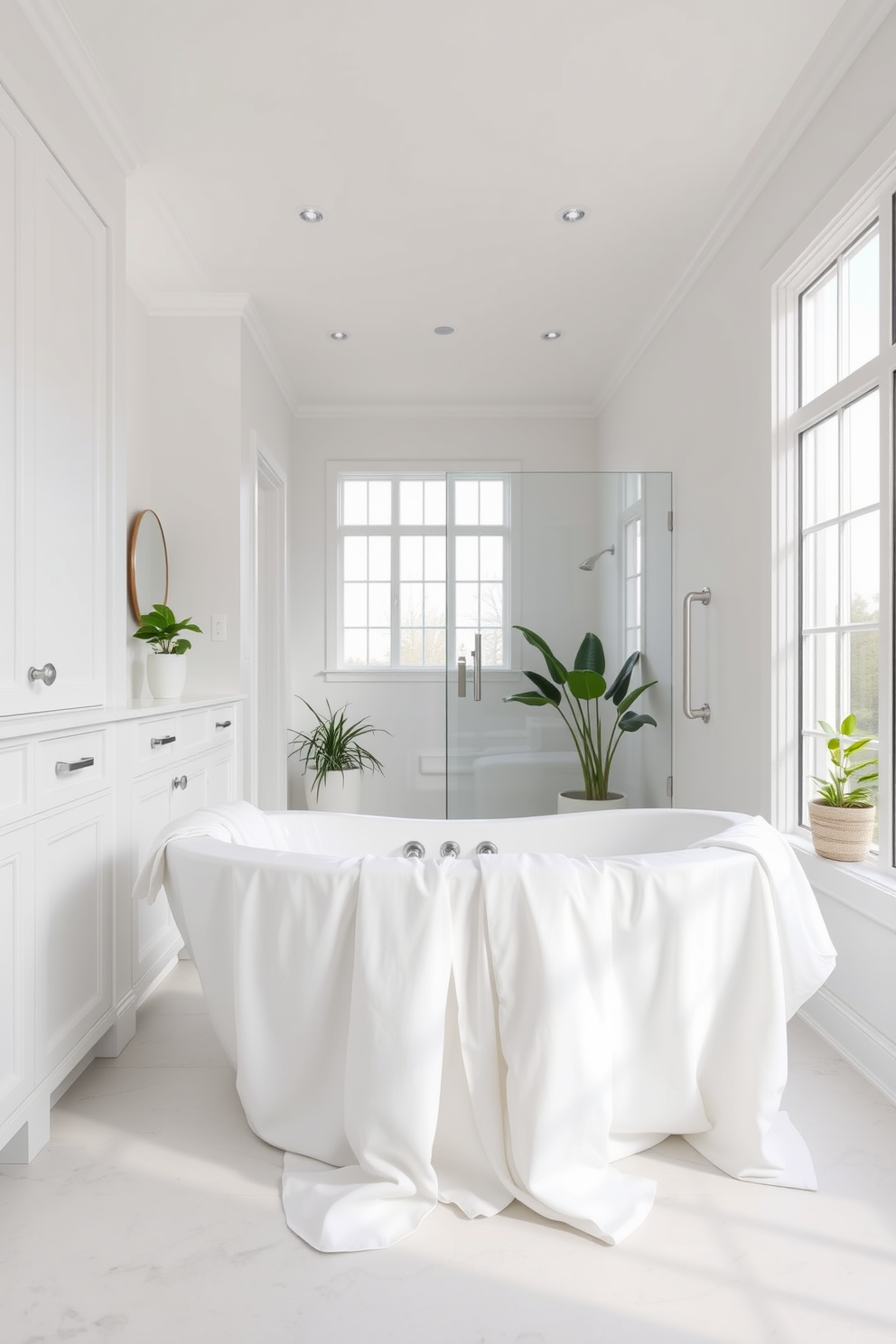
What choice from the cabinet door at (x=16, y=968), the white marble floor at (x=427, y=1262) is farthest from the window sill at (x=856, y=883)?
the cabinet door at (x=16, y=968)

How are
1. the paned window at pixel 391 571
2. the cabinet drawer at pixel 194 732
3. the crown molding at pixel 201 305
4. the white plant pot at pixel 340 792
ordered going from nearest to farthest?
the cabinet drawer at pixel 194 732
the crown molding at pixel 201 305
the white plant pot at pixel 340 792
the paned window at pixel 391 571

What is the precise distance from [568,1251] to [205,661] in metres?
2.69

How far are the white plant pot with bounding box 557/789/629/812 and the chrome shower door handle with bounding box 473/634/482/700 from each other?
0.58m

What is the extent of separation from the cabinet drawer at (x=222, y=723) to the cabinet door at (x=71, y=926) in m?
0.98

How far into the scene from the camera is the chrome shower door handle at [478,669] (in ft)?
12.0

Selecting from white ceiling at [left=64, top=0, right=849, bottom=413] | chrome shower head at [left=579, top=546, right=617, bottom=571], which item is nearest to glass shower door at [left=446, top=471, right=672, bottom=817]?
chrome shower head at [left=579, top=546, right=617, bottom=571]

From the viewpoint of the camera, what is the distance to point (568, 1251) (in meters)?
1.45

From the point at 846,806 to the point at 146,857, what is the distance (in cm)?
195

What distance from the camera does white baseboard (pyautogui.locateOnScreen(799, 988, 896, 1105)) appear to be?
2.00m

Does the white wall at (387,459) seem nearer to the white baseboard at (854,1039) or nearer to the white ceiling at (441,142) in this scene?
the white ceiling at (441,142)

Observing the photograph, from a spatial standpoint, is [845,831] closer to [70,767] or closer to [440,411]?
[70,767]

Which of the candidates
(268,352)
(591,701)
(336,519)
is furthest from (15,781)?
(336,519)

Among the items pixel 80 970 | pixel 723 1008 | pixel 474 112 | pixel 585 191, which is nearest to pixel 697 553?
pixel 585 191

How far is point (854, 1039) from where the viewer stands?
2.16m
